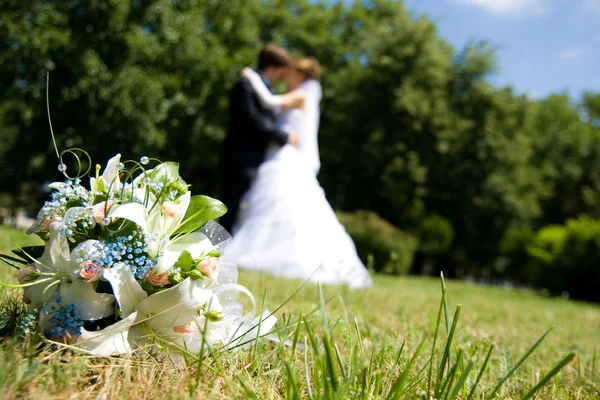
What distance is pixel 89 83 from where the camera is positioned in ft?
40.1

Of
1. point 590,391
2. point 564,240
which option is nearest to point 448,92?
point 564,240

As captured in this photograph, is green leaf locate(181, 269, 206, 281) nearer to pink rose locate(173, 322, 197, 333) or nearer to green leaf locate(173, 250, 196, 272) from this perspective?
green leaf locate(173, 250, 196, 272)

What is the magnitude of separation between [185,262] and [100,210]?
0.75 ft

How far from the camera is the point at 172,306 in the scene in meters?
1.22

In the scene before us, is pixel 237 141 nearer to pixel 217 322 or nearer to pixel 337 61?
pixel 217 322

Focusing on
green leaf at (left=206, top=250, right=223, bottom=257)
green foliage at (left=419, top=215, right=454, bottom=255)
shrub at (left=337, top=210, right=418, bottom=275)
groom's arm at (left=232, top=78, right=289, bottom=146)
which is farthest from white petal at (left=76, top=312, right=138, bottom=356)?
green foliage at (left=419, top=215, right=454, bottom=255)

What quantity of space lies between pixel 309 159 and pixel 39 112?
8915 millimetres

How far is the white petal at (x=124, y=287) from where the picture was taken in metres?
1.14

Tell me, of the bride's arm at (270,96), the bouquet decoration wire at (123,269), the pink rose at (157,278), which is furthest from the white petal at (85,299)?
the bride's arm at (270,96)

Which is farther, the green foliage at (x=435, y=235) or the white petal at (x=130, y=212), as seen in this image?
the green foliage at (x=435, y=235)

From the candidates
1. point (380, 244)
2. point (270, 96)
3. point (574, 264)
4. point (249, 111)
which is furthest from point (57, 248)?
point (574, 264)

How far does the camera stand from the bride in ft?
18.7

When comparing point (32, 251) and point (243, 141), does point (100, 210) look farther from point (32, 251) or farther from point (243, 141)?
point (243, 141)

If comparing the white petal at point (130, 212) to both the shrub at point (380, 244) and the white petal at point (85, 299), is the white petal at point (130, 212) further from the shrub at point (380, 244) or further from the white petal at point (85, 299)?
the shrub at point (380, 244)
